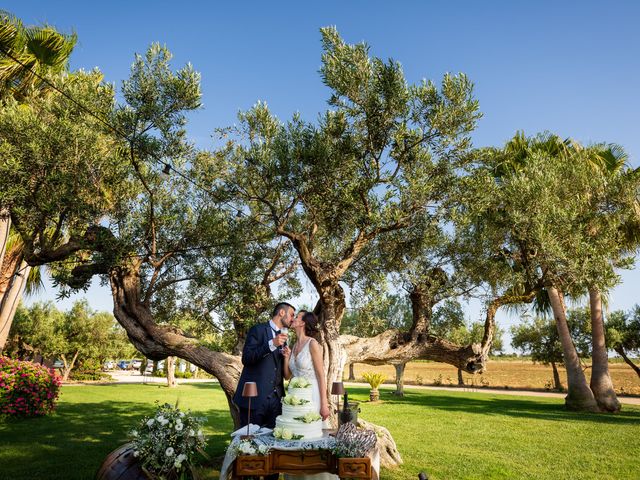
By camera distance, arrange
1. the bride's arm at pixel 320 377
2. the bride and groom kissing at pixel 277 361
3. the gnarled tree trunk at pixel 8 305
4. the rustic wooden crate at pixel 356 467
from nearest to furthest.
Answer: the rustic wooden crate at pixel 356 467 → the bride's arm at pixel 320 377 → the bride and groom kissing at pixel 277 361 → the gnarled tree trunk at pixel 8 305

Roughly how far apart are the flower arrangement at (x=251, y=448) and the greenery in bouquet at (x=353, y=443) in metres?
0.86

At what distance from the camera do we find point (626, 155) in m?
23.9

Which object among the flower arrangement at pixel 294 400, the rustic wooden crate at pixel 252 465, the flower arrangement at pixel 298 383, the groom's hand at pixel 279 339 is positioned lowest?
the rustic wooden crate at pixel 252 465

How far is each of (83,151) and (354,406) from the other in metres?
9.17

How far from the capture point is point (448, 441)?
1596 centimetres

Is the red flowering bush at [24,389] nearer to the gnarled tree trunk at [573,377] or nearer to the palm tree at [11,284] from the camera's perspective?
the palm tree at [11,284]

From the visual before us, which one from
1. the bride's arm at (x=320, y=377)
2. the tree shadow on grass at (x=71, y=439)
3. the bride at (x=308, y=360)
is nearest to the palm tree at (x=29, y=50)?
the tree shadow on grass at (x=71, y=439)

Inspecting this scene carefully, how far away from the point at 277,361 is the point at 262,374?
341 millimetres

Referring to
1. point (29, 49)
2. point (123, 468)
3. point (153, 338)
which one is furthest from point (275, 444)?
point (29, 49)

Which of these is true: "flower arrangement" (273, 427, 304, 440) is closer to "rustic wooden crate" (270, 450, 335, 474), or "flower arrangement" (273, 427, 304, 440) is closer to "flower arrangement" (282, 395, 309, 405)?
"rustic wooden crate" (270, 450, 335, 474)

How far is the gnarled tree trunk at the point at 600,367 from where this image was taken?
78.4ft

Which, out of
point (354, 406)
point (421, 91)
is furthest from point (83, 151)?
point (354, 406)

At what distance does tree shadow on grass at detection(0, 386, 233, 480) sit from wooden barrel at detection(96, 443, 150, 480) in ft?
1.35

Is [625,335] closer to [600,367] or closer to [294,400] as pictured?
[600,367]
